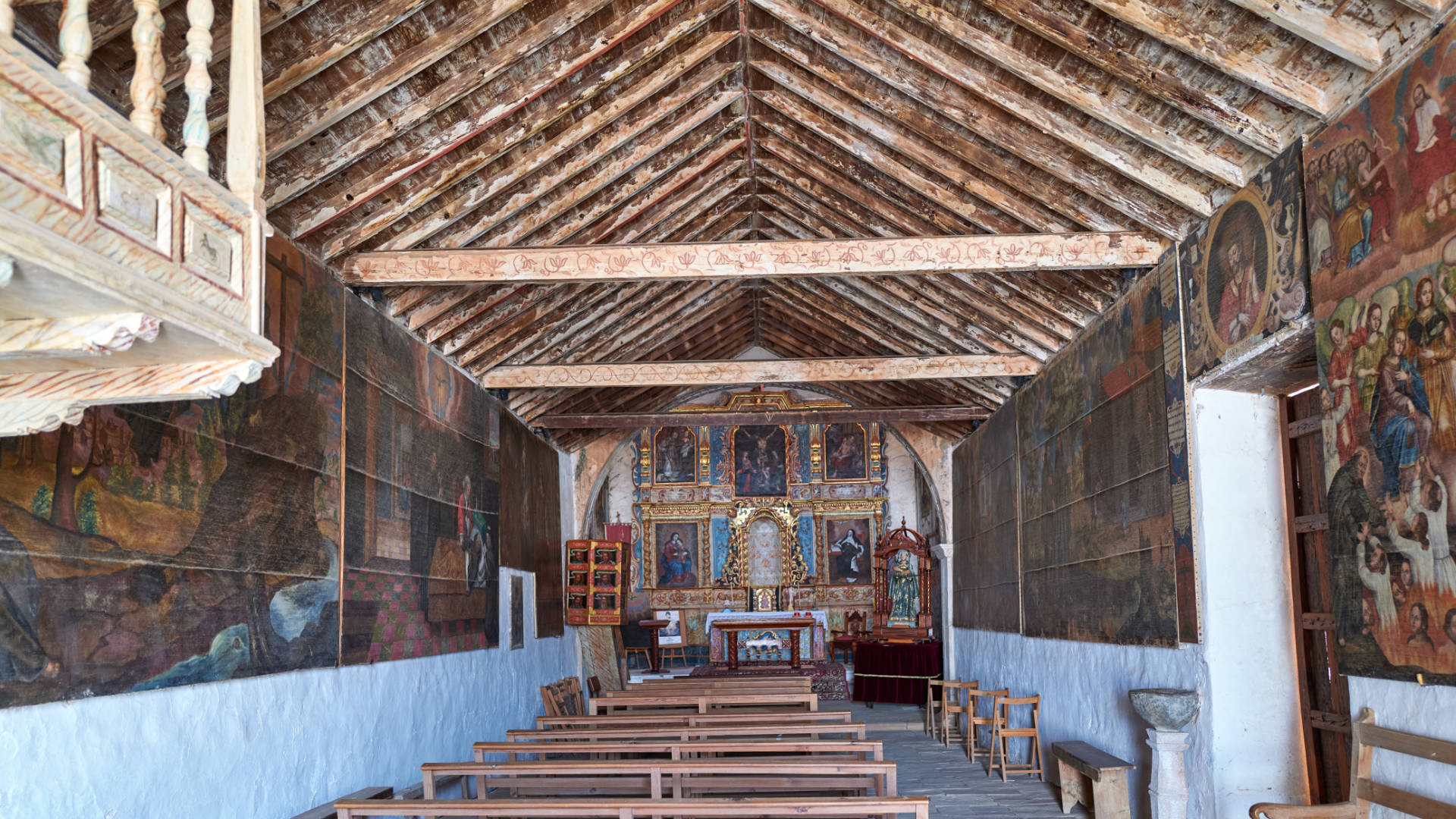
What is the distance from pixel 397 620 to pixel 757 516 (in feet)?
48.8

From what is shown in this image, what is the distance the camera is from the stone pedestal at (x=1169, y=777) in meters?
6.73

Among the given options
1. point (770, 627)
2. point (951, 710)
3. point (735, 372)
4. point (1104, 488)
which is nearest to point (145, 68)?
point (1104, 488)

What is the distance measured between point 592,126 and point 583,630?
9.67 metres

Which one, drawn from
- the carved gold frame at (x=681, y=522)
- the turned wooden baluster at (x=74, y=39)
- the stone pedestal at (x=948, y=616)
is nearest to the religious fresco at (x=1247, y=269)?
the turned wooden baluster at (x=74, y=39)

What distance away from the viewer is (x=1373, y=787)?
4875 millimetres

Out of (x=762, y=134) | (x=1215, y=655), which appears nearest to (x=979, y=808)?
(x=1215, y=655)

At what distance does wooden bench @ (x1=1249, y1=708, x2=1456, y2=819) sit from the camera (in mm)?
4398

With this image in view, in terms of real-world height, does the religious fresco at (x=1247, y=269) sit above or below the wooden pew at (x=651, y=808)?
above

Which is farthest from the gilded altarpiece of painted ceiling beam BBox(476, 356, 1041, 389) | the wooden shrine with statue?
painted ceiling beam BBox(476, 356, 1041, 389)

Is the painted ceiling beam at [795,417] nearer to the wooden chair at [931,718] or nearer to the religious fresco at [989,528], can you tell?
the religious fresco at [989,528]

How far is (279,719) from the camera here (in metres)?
6.57

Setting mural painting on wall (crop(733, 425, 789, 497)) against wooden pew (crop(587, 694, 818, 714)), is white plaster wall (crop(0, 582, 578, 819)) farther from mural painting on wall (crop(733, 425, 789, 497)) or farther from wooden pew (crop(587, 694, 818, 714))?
mural painting on wall (crop(733, 425, 789, 497))

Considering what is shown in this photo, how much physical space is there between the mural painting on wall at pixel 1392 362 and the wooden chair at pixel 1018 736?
5.05 m

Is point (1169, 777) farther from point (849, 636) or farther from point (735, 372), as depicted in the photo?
point (849, 636)
